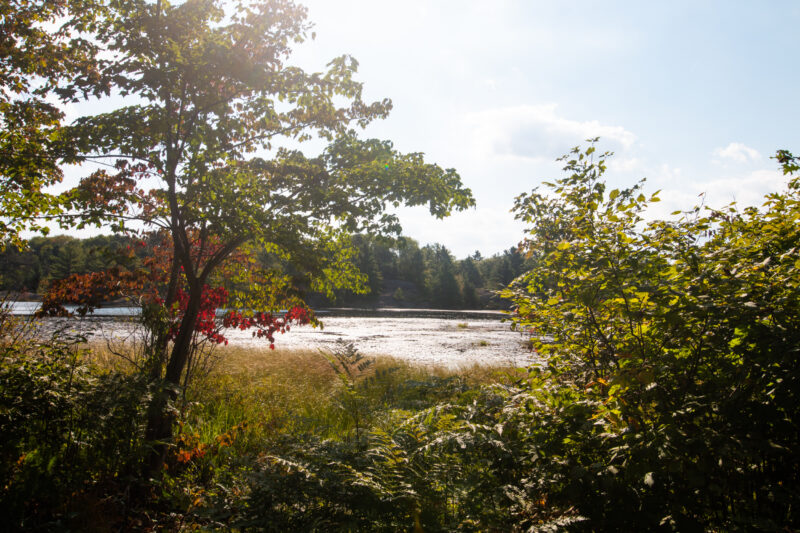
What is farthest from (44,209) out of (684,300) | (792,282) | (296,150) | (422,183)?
(792,282)

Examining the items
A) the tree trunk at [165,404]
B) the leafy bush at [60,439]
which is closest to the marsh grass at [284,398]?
the tree trunk at [165,404]

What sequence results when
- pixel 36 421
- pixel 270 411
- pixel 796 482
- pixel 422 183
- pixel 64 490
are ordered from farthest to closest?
pixel 270 411
pixel 422 183
pixel 36 421
pixel 64 490
pixel 796 482

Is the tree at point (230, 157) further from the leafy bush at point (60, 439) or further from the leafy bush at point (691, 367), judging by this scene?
the leafy bush at point (691, 367)

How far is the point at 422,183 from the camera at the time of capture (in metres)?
4.63

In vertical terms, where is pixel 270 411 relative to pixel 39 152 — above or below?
below

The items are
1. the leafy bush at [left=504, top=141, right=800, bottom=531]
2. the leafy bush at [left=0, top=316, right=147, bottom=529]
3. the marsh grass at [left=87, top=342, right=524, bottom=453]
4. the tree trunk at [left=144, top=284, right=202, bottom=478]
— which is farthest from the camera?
the marsh grass at [left=87, top=342, right=524, bottom=453]

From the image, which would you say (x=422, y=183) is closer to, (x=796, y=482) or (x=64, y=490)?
(x=796, y=482)

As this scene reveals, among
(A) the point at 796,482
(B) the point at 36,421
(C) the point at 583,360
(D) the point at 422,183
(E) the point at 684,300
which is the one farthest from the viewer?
(D) the point at 422,183

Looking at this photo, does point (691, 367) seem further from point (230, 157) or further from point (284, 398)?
point (284, 398)

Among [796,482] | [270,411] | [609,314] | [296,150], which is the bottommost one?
[270,411]

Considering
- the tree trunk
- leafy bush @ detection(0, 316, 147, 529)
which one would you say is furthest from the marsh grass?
leafy bush @ detection(0, 316, 147, 529)

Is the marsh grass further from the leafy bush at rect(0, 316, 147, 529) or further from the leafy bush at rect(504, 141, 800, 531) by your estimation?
the leafy bush at rect(504, 141, 800, 531)

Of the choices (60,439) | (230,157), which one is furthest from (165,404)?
(230,157)

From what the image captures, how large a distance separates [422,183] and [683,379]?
3219 millimetres
